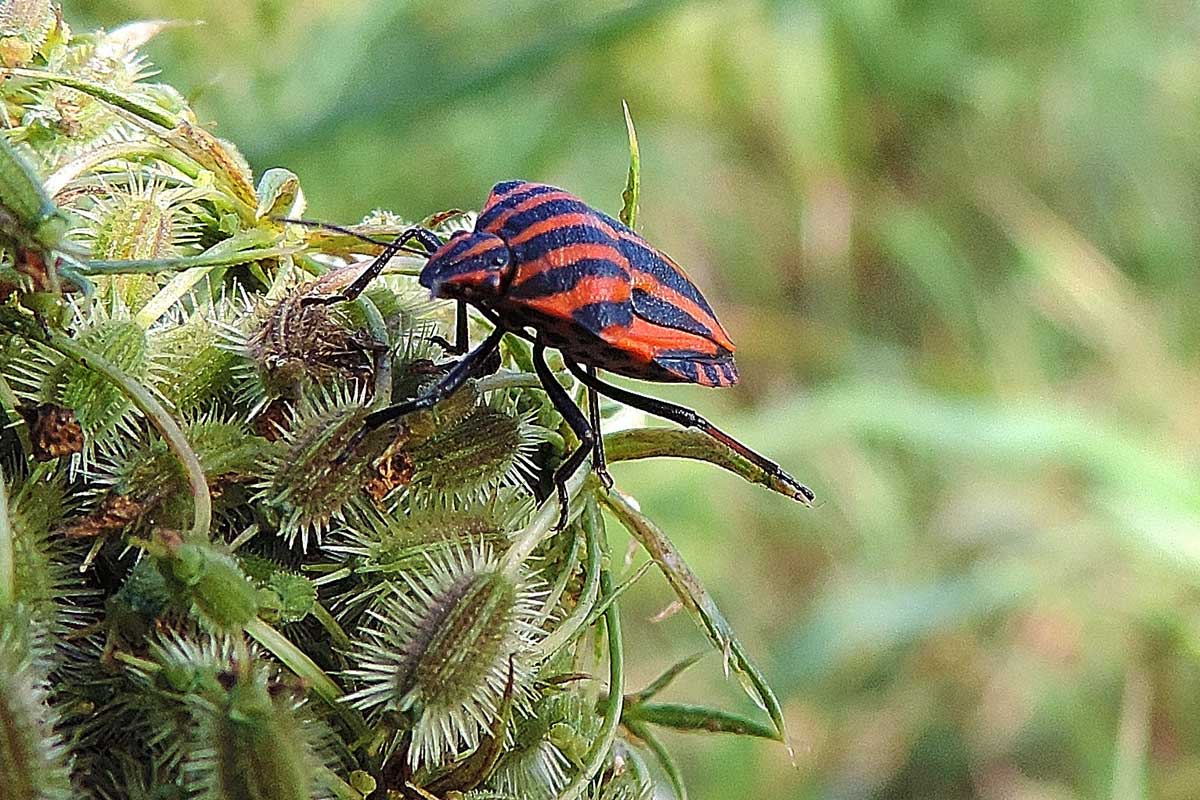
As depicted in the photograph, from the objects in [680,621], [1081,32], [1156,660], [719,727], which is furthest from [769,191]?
[719,727]

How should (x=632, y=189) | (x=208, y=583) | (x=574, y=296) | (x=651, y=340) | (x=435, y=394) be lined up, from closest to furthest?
(x=208, y=583), (x=435, y=394), (x=632, y=189), (x=574, y=296), (x=651, y=340)

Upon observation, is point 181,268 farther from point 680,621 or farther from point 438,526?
point 680,621

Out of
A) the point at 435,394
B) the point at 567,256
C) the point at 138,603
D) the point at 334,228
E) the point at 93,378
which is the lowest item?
the point at 138,603

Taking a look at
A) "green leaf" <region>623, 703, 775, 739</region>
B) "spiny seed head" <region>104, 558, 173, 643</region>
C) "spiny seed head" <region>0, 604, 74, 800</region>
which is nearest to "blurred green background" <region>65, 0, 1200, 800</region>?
"green leaf" <region>623, 703, 775, 739</region>

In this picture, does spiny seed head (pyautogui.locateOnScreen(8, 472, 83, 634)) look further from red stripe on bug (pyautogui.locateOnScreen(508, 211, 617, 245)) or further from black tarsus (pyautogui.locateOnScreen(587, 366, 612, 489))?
red stripe on bug (pyautogui.locateOnScreen(508, 211, 617, 245))

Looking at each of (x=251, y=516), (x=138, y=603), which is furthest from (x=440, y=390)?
(x=138, y=603)

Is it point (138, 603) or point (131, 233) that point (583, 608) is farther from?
point (131, 233)

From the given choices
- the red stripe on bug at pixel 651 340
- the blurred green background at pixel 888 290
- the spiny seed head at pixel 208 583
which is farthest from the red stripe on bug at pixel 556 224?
the blurred green background at pixel 888 290

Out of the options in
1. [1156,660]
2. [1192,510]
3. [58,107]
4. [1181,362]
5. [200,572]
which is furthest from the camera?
[1181,362]
